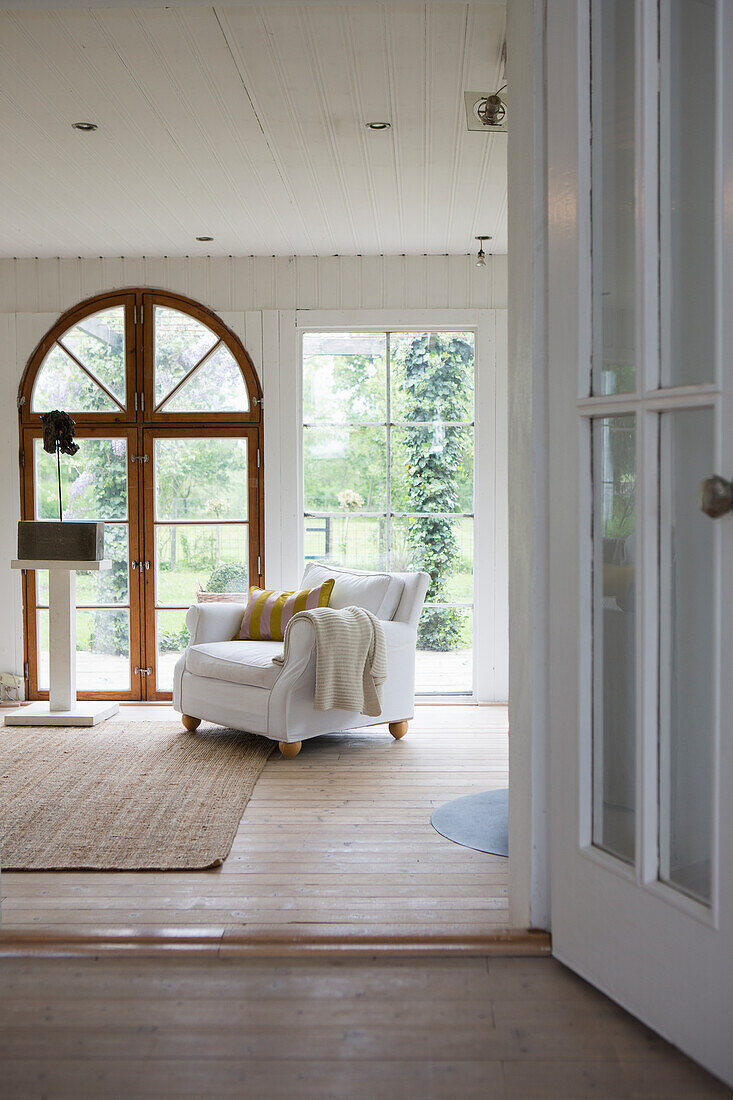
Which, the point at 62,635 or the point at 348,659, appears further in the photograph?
the point at 62,635

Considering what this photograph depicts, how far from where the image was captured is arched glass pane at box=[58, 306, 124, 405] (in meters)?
5.88

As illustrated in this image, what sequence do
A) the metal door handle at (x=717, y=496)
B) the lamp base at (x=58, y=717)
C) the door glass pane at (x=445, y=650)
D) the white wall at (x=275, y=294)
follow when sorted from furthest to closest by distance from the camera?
the door glass pane at (x=445, y=650) < the white wall at (x=275, y=294) < the lamp base at (x=58, y=717) < the metal door handle at (x=717, y=496)

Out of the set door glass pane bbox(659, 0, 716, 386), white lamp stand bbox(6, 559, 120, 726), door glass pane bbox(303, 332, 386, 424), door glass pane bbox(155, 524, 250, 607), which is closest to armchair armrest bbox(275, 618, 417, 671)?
white lamp stand bbox(6, 559, 120, 726)

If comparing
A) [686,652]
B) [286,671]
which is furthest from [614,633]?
[286,671]

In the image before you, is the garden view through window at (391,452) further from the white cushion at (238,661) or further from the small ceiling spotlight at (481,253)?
the white cushion at (238,661)

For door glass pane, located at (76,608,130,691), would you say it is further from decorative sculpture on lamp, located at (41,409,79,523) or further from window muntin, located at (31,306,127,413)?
window muntin, located at (31,306,127,413)

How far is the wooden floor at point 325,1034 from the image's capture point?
163 centimetres

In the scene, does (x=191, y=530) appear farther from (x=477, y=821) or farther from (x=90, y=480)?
(x=477, y=821)

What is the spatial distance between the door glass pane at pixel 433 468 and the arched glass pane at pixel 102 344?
5.67 ft

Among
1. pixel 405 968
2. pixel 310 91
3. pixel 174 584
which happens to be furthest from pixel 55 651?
pixel 405 968

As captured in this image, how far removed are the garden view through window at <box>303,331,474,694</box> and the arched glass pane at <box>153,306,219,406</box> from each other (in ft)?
2.10

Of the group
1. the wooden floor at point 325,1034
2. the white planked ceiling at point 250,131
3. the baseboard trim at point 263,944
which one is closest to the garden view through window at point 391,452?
the white planked ceiling at point 250,131

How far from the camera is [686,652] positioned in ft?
5.74

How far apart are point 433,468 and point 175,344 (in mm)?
1734
